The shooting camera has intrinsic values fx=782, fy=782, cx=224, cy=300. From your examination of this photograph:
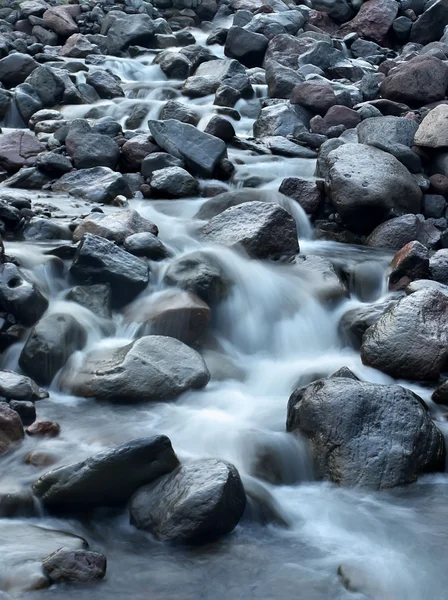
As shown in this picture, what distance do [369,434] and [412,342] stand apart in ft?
4.68

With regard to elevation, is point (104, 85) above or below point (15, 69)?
below

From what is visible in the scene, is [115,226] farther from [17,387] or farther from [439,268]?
[439,268]

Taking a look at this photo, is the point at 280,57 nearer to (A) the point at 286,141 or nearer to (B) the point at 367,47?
(B) the point at 367,47

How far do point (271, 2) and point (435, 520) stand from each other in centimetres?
1796

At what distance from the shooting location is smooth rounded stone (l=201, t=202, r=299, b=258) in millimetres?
7281

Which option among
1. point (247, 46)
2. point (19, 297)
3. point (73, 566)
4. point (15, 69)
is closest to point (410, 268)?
point (19, 297)

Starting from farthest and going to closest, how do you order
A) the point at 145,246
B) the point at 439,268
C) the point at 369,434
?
1. the point at 439,268
2. the point at 145,246
3. the point at 369,434

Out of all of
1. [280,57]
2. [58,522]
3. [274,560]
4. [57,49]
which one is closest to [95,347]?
[58,522]

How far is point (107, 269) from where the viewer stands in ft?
21.0

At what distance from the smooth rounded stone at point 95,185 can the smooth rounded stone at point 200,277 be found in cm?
222

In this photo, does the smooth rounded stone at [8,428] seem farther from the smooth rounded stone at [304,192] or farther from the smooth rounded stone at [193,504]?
the smooth rounded stone at [304,192]

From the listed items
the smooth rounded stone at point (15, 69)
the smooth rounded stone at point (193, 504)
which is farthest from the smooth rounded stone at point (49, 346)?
the smooth rounded stone at point (15, 69)

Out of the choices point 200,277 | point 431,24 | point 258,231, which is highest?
point 431,24

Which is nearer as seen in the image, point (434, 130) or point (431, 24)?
point (434, 130)
